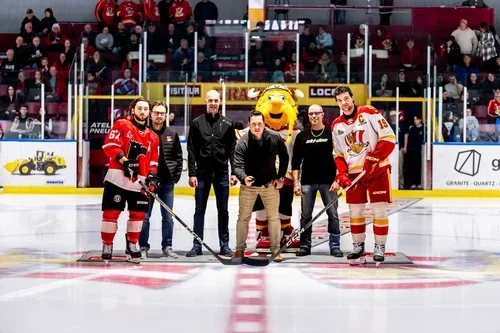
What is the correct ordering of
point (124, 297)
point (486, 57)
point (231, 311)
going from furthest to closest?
point (486, 57)
point (124, 297)
point (231, 311)

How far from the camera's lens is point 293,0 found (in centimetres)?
2047

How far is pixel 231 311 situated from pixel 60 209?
7.55m

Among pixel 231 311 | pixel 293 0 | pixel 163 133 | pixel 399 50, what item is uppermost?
pixel 293 0

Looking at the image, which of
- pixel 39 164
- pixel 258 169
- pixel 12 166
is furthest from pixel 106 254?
pixel 12 166

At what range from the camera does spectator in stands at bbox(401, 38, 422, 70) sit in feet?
54.3

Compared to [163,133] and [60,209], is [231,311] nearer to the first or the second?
[163,133]

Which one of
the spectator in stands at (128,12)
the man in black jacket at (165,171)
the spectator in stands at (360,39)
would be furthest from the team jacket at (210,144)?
the spectator in stands at (128,12)

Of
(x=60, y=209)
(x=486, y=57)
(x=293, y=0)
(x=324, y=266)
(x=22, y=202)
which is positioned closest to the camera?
(x=324, y=266)

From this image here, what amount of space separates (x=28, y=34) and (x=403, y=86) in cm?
769

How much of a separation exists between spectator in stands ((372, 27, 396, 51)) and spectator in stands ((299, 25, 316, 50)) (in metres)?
1.07

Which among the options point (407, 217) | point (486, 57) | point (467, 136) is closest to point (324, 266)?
point (407, 217)

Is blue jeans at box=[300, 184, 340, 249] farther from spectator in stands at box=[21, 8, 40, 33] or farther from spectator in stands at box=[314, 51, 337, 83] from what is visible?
spectator in stands at box=[21, 8, 40, 33]

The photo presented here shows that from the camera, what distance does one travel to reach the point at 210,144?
8.36 meters

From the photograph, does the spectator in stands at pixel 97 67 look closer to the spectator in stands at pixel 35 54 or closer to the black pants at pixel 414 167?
the spectator in stands at pixel 35 54
